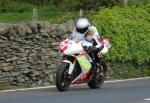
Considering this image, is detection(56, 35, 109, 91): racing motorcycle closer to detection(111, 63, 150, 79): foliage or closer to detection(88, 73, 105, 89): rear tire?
detection(88, 73, 105, 89): rear tire

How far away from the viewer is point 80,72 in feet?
52.0

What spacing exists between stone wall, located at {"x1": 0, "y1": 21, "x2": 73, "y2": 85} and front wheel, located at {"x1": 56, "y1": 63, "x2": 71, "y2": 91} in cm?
203

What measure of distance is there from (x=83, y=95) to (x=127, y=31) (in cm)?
709

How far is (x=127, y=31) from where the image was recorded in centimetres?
2155

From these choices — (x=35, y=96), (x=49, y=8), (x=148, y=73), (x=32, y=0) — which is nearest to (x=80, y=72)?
(x=35, y=96)

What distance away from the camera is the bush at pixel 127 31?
68.3ft

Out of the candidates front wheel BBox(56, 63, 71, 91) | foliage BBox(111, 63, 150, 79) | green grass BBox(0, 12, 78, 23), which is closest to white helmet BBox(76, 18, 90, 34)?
front wheel BBox(56, 63, 71, 91)

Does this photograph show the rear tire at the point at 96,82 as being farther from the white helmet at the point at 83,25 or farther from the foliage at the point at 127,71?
the foliage at the point at 127,71

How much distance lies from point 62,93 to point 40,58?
3.04 meters

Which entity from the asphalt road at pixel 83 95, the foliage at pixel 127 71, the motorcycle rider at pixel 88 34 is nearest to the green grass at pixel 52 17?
the foliage at pixel 127 71

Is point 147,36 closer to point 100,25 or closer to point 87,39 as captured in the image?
point 100,25

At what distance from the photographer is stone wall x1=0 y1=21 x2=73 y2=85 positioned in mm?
17000

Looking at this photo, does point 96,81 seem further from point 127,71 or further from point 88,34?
point 127,71

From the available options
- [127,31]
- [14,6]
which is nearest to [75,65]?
[127,31]
